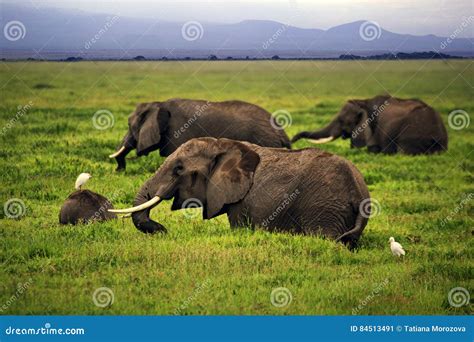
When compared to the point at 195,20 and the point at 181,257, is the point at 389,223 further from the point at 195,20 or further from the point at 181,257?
the point at 195,20

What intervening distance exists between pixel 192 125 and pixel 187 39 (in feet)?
10.4

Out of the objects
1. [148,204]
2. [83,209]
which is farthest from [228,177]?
[83,209]

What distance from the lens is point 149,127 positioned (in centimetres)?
2027

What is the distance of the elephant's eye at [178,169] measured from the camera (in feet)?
43.9

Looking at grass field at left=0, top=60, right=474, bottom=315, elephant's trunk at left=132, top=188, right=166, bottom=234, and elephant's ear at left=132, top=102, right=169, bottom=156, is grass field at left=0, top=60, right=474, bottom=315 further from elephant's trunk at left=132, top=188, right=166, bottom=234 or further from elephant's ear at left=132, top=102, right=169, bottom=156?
elephant's ear at left=132, top=102, right=169, bottom=156

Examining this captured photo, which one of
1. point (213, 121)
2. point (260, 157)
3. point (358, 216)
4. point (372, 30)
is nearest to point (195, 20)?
point (213, 121)

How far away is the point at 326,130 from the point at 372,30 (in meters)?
4.76

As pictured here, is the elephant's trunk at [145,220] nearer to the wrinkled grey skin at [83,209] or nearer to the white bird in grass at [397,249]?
the wrinkled grey skin at [83,209]

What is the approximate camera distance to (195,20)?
67.3 ft

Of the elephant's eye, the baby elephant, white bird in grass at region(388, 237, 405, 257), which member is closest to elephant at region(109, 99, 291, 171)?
the baby elephant

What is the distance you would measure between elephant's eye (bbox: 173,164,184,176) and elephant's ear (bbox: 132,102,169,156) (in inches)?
268

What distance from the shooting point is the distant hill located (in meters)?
19.7

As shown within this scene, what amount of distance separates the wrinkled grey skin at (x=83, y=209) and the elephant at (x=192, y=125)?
5.60 meters

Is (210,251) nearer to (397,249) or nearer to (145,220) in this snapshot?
(145,220)
